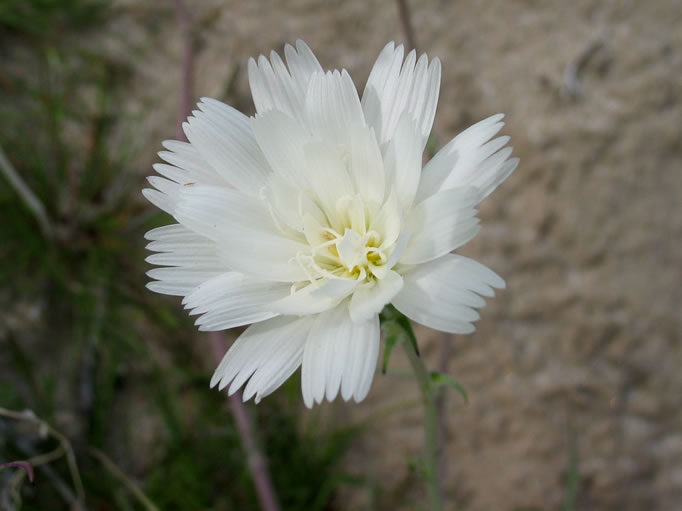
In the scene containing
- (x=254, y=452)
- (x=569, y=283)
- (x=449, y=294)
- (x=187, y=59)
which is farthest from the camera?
(x=187, y=59)

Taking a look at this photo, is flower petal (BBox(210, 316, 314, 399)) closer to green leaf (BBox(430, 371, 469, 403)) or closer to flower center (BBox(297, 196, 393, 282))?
flower center (BBox(297, 196, 393, 282))

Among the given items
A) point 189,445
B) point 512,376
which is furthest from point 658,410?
point 189,445

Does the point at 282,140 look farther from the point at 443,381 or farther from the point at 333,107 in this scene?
the point at 443,381

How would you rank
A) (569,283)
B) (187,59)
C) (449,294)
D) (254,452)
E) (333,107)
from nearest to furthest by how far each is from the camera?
(449,294)
(333,107)
(254,452)
(569,283)
(187,59)

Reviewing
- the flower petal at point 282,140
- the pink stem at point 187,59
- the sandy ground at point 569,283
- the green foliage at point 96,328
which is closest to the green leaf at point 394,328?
the flower petal at point 282,140

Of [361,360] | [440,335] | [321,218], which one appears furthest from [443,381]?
[440,335]

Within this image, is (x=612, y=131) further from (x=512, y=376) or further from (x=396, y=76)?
(x=396, y=76)
